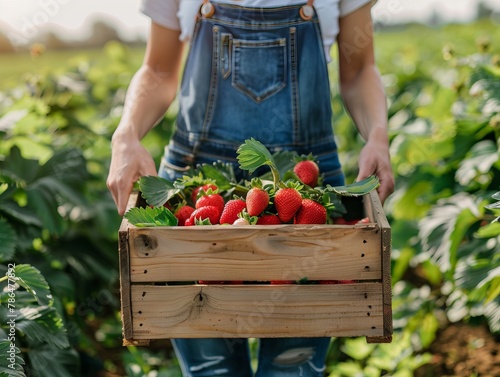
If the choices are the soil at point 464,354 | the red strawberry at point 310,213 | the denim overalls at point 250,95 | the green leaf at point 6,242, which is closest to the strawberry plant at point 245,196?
the red strawberry at point 310,213

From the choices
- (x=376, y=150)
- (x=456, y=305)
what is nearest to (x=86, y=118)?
(x=456, y=305)

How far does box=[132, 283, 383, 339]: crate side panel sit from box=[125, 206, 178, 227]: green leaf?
0.14 metres

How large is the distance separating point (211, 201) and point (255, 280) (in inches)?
9.6

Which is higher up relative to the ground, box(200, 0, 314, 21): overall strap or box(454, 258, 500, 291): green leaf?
box(200, 0, 314, 21): overall strap

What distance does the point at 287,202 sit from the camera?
1788 mm

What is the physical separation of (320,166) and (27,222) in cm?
103

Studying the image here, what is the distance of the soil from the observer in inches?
121

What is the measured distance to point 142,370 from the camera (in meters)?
2.74

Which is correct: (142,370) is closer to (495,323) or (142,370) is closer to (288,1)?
(495,323)

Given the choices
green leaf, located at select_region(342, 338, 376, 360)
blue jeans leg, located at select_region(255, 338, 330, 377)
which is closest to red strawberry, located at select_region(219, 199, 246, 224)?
blue jeans leg, located at select_region(255, 338, 330, 377)

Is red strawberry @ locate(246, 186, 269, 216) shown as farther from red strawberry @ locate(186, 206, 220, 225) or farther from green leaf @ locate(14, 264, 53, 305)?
green leaf @ locate(14, 264, 53, 305)

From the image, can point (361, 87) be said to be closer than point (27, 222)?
Yes

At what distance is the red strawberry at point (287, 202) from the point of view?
1.79 metres

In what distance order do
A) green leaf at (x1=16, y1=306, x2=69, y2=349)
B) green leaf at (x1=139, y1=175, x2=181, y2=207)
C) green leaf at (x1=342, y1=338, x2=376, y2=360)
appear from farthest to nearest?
green leaf at (x1=342, y1=338, x2=376, y2=360)
green leaf at (x1=16, y1=306, x2=69, y2=349)
green leaf at (x1=139, y1=175, x2=181, y2=207)
